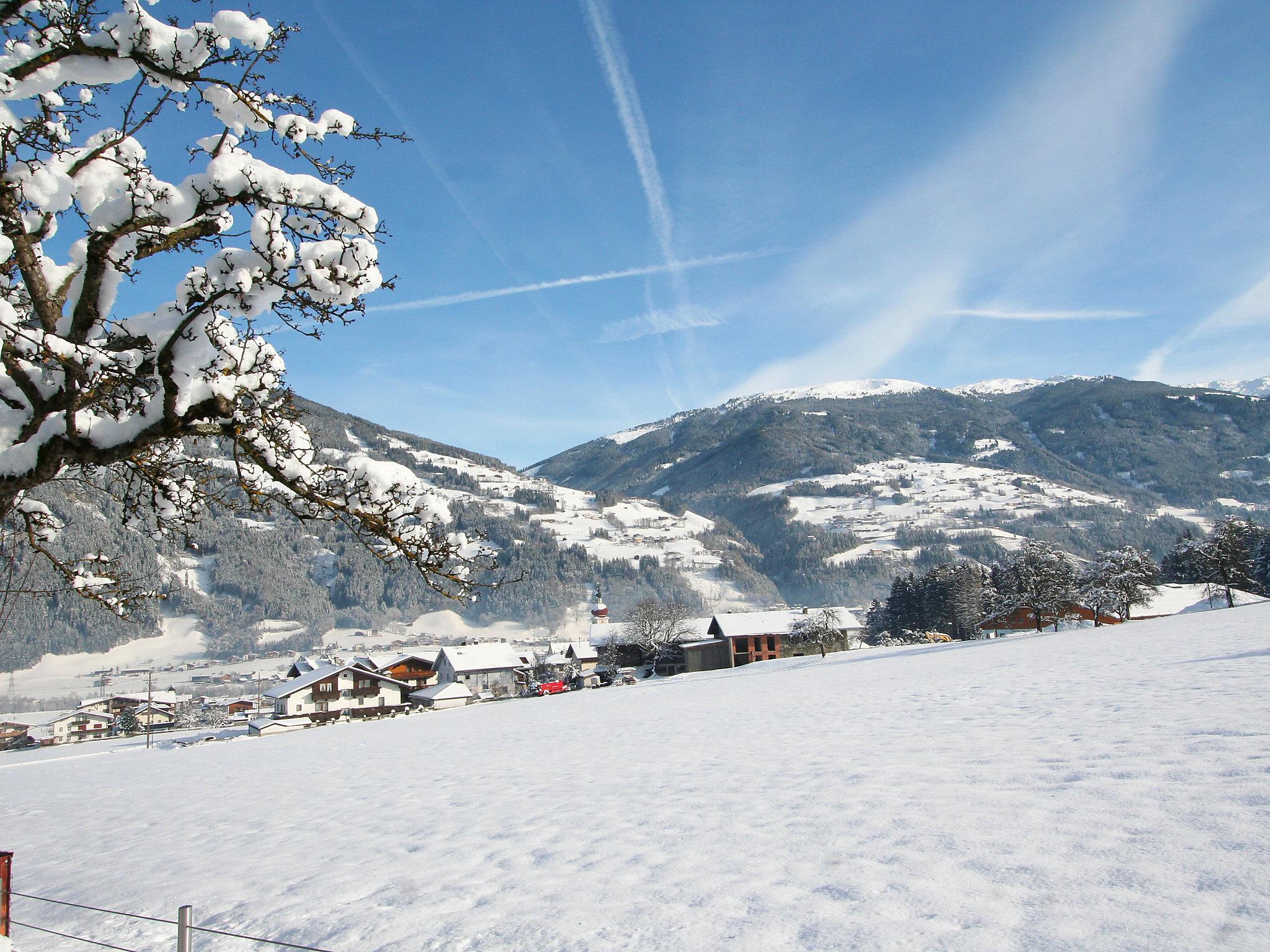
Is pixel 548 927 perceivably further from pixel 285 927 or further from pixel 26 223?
pixel 26 223

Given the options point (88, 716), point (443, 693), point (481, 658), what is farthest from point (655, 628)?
point (88, 716)

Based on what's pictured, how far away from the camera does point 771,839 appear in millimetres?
6766

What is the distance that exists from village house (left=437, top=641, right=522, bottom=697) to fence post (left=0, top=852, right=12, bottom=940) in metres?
82.2

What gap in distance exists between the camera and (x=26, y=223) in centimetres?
521

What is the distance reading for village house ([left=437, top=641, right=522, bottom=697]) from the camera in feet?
282

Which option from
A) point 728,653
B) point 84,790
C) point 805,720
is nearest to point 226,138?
point 805,720

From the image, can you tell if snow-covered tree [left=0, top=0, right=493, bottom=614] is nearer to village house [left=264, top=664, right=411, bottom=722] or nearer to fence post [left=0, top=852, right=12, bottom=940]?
fence post [left=0, top=852, right=12, bottom=940]

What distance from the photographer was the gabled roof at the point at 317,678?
69500mm

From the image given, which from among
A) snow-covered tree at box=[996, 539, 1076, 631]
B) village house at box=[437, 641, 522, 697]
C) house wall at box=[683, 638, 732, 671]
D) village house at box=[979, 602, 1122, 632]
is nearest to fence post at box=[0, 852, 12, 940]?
snow-covered tree at box=[996, 539, 1076, 631]

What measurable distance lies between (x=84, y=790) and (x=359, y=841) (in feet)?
65.8

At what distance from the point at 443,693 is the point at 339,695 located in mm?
10853

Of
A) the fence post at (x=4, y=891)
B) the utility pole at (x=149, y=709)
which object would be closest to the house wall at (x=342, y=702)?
the utility pole at (x=149, y=709)

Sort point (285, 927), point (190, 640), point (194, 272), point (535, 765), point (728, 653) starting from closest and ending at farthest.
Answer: point (194, 272) → point (285, 927) → point (535, 765) → point (728, 653) → point (190, 640)

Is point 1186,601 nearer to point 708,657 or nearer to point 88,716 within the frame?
point 708,657
